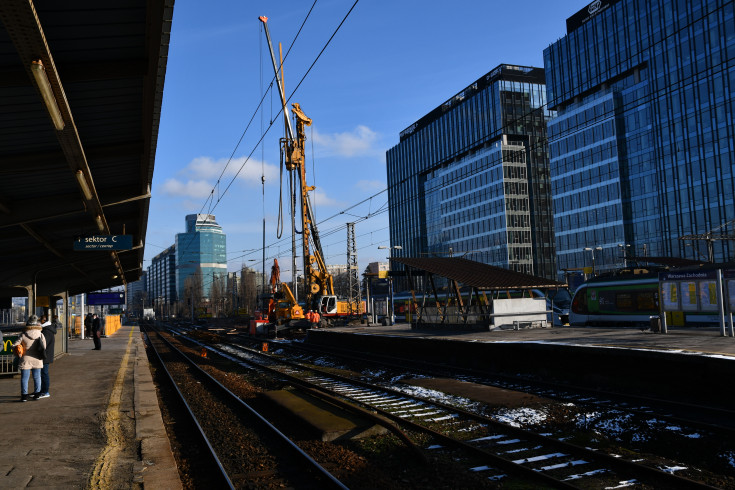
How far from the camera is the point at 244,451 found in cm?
916

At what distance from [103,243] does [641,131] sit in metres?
65.0

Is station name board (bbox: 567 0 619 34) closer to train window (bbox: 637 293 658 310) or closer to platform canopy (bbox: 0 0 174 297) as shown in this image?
train window (bbox: 637 293 658 310)

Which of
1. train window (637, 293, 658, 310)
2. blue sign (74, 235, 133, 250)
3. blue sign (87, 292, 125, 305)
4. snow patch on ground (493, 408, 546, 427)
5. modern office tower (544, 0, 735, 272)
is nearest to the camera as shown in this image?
snow patch on ground (493, 408, 546, 427)

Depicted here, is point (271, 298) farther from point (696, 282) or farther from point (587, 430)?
point (587, 430)

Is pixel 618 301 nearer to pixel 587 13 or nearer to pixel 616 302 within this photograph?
pixel 616 302

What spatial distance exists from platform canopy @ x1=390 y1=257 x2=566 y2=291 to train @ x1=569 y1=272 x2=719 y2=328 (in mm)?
4982

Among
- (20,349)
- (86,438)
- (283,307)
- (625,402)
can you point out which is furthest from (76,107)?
(283,307)

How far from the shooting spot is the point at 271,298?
43531 mm

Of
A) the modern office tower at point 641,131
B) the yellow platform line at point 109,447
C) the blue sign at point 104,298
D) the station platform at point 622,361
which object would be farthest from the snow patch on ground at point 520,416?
the modern office tower at point 641,131

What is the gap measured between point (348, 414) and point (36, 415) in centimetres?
576

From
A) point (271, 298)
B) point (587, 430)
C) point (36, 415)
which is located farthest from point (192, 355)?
point (587, 430)

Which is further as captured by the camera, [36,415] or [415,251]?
[415,251]

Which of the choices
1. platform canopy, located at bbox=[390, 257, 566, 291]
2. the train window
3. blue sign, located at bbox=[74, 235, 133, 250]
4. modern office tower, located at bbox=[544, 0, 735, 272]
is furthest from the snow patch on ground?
modern office tower, located at bbox=[544, 0, 735, 272]

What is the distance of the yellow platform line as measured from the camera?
7051 mm
